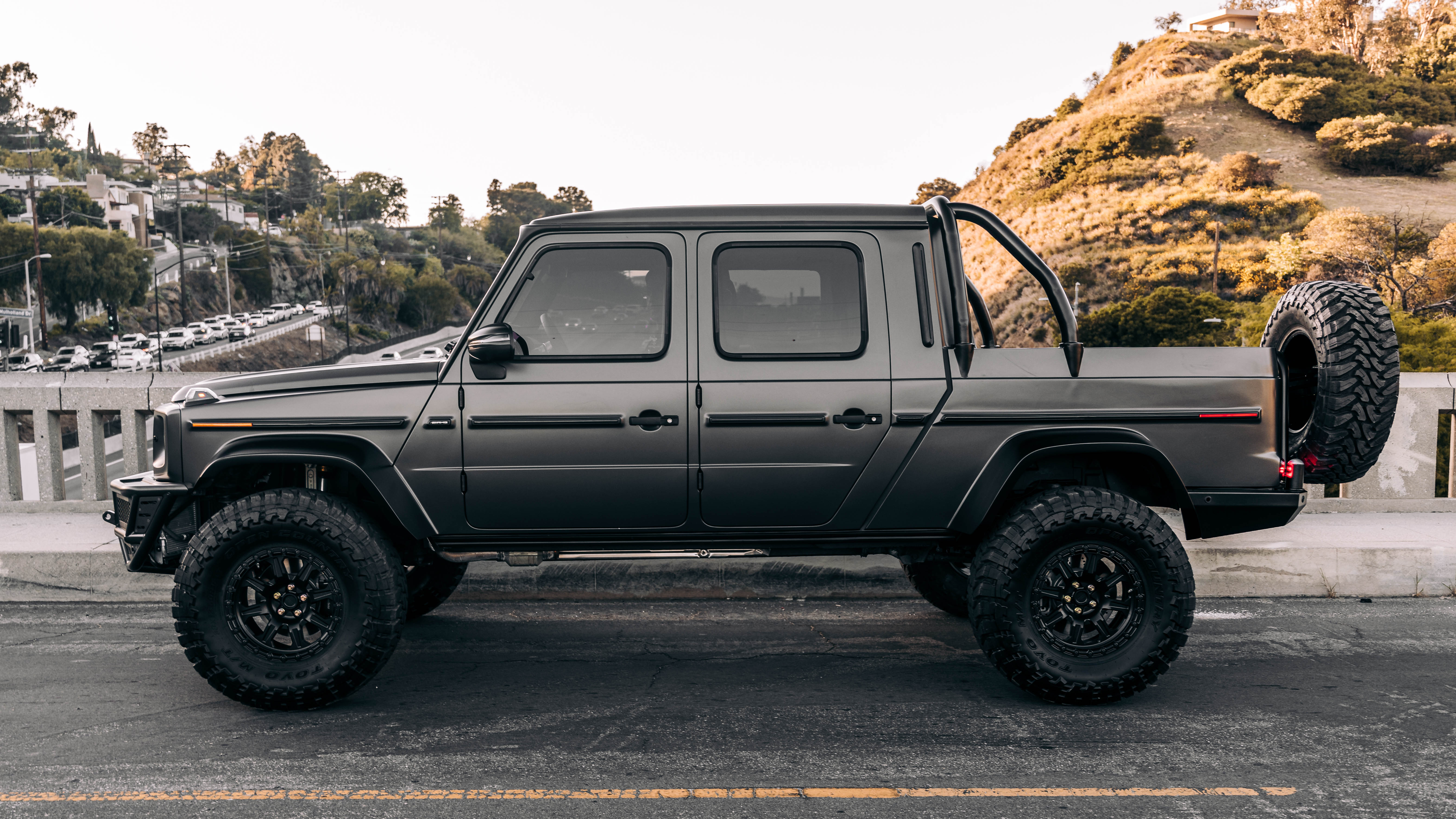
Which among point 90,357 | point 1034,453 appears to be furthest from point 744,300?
point 90,357

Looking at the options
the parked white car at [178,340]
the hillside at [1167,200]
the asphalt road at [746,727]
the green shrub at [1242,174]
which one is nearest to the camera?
the asphalt road at [746,727]

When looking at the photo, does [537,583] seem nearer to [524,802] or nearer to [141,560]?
[141,560]

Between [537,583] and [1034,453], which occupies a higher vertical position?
[1034,453]

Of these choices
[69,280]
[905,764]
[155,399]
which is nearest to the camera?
[905,764]

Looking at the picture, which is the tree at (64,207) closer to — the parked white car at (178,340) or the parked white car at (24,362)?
the parked white car at (178,340)

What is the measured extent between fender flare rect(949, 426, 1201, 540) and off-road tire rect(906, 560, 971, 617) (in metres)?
1.15

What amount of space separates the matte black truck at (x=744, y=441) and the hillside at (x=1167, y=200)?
72.6m

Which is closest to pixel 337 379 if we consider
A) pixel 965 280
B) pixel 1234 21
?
pixel 965 280

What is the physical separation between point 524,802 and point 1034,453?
2.54 m

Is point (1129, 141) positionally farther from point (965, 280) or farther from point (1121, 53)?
point (965, 280)

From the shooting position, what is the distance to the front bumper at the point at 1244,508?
4.68 meters

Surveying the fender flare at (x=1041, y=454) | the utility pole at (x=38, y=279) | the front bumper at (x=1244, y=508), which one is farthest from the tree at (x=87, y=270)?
the front bumper at (x=1244, y=508)

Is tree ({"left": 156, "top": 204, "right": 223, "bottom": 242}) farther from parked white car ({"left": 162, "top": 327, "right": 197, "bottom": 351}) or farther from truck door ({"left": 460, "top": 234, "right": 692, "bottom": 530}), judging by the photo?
truck door ({"left": 460, "top": 234, "right": 692, "bottom": 530})

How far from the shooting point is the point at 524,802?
359 cm
